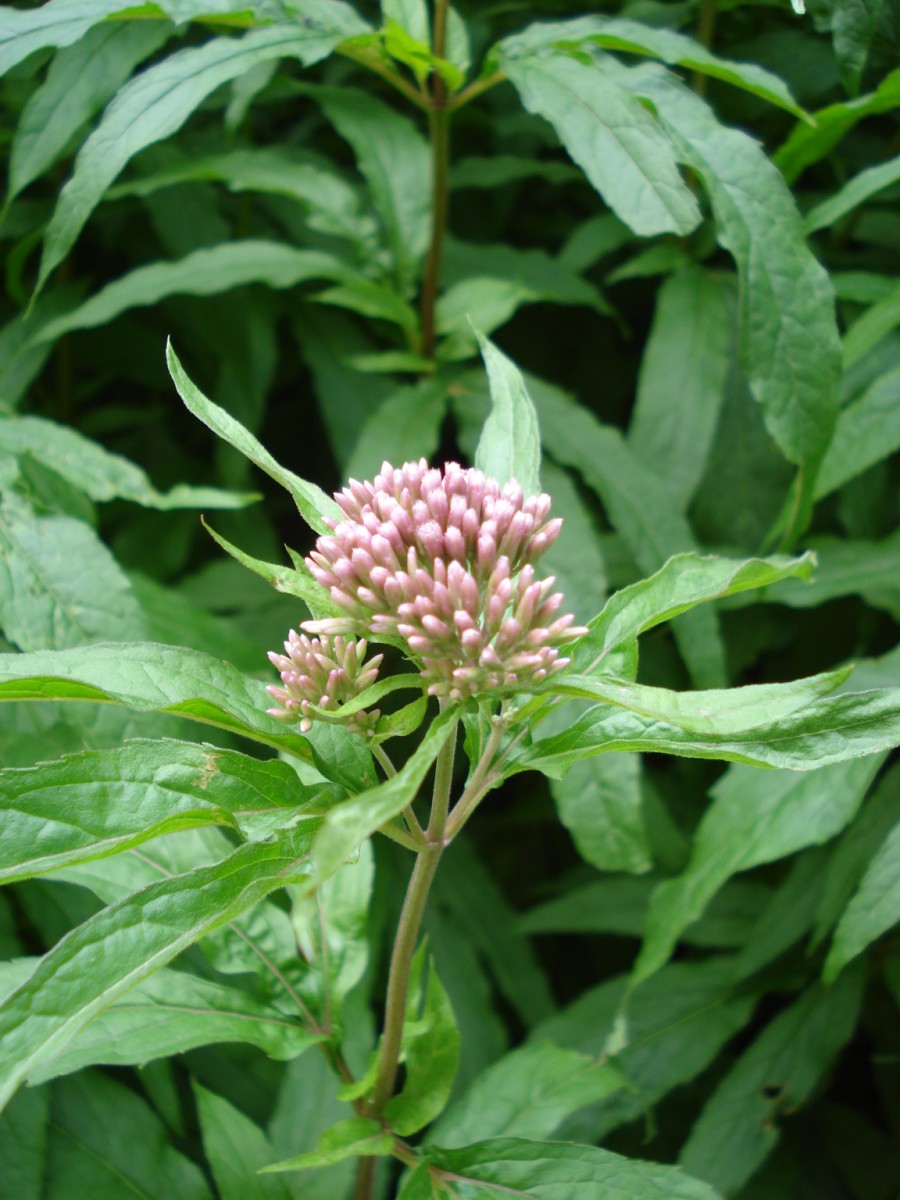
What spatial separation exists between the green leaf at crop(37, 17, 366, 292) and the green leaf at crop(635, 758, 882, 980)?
114 centimetres

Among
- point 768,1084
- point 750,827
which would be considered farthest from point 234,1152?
point 768,1084

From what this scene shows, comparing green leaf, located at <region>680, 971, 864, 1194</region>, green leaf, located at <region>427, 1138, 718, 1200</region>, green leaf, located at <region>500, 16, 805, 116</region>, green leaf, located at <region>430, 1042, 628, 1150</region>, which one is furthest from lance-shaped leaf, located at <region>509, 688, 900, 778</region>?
green leaf, located at <region>680, 971, 864, 1194</region>

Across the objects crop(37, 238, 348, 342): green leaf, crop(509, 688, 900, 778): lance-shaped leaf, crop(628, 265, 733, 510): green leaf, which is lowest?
crop(509, 688, 900, 778): lance-shaped leaf

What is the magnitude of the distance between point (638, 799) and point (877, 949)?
2.20 feet

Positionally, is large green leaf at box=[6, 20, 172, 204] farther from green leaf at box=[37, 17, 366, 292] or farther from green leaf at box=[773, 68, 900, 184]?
green leaf at box=[773, 68, 900, 184]

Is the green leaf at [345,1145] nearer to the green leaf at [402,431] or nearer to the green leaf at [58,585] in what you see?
the green leaf at [58,585]

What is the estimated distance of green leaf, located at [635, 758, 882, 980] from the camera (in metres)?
1.37

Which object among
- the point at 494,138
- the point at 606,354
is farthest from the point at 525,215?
the point at 606,354

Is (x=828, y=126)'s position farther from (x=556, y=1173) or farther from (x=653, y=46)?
(x=556, y=1173)

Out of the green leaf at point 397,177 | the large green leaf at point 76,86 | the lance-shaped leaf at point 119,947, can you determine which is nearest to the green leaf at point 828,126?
the green leaf at point 397,177

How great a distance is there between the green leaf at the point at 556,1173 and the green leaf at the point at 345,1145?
0.06m

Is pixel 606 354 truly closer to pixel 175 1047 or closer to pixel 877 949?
pixel 877 949

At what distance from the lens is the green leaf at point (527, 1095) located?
1312 millimetres

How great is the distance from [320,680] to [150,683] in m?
0.16
